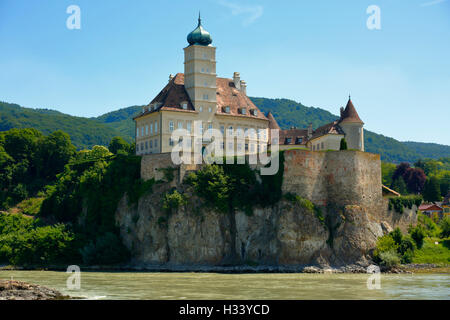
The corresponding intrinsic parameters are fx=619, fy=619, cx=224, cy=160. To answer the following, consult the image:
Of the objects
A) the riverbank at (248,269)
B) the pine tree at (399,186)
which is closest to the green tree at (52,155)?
the riverbank at (248,269)

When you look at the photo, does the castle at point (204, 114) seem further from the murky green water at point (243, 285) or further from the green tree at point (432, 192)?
the green tree at point (432, 192)

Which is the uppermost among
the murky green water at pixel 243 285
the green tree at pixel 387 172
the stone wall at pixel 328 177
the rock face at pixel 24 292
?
the green tree at pixel 387 172

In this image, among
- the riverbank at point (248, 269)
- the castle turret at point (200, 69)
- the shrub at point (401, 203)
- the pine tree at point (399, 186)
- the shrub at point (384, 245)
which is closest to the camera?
the riverbank at point (248, 269)

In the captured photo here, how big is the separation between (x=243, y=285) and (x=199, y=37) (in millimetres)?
32123

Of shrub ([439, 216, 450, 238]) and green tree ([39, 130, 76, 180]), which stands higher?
green tree ([39, 130, 76, 180])

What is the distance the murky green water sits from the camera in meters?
36.6

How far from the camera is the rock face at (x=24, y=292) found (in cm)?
3376

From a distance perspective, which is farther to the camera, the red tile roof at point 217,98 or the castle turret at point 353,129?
the castle turret at point 353,129

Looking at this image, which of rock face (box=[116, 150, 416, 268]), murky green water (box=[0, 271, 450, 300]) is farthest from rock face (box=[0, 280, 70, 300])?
rock face (box=[116, 150, 416, 268])

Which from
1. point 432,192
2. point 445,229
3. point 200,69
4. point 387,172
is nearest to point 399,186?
point 432,192

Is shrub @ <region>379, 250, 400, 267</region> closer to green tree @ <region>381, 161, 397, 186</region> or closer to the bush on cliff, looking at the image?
the bush on cliff

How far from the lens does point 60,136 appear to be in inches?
3322

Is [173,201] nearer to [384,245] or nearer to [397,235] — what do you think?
[384,245]

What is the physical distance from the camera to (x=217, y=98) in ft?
227
